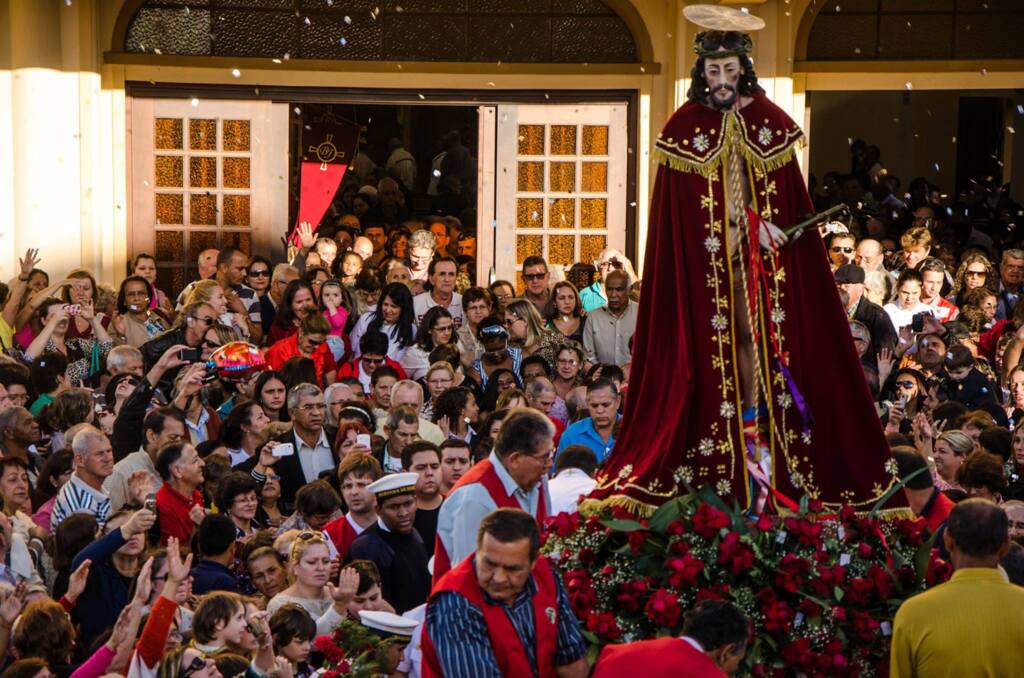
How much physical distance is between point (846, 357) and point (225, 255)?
7.68m

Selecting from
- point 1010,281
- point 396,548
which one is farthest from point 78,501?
point 1010,281

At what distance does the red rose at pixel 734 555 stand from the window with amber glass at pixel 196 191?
1015 centimetres

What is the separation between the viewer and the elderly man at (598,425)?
1048cm

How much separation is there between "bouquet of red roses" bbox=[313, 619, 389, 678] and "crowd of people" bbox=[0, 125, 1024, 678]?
10cm

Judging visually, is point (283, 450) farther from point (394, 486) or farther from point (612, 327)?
point (612, 327)

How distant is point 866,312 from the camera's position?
42.3ft

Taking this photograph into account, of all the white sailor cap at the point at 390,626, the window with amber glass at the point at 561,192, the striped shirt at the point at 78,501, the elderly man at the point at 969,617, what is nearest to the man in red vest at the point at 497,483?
the white sailor cap at the point at 390,626

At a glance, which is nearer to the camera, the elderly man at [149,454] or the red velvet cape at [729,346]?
the red velvet cape at [729,346]

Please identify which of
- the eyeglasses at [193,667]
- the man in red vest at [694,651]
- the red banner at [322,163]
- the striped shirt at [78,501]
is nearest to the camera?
the man in red vest at [694,651]

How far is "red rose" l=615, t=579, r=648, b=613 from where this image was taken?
7.28m

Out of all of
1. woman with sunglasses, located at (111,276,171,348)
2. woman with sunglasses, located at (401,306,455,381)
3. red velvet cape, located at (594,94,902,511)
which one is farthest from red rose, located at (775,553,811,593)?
woman with sunglasses, located at (111,276,171,348)

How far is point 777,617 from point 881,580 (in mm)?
518

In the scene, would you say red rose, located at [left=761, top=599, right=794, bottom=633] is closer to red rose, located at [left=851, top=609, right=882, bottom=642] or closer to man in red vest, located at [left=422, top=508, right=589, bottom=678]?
red rose, located at [left=851, top=609, right=882, bottom=642]

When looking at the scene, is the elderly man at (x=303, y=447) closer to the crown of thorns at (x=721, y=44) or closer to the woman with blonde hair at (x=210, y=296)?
the woman with blonde hair at (x=210, y=296)
